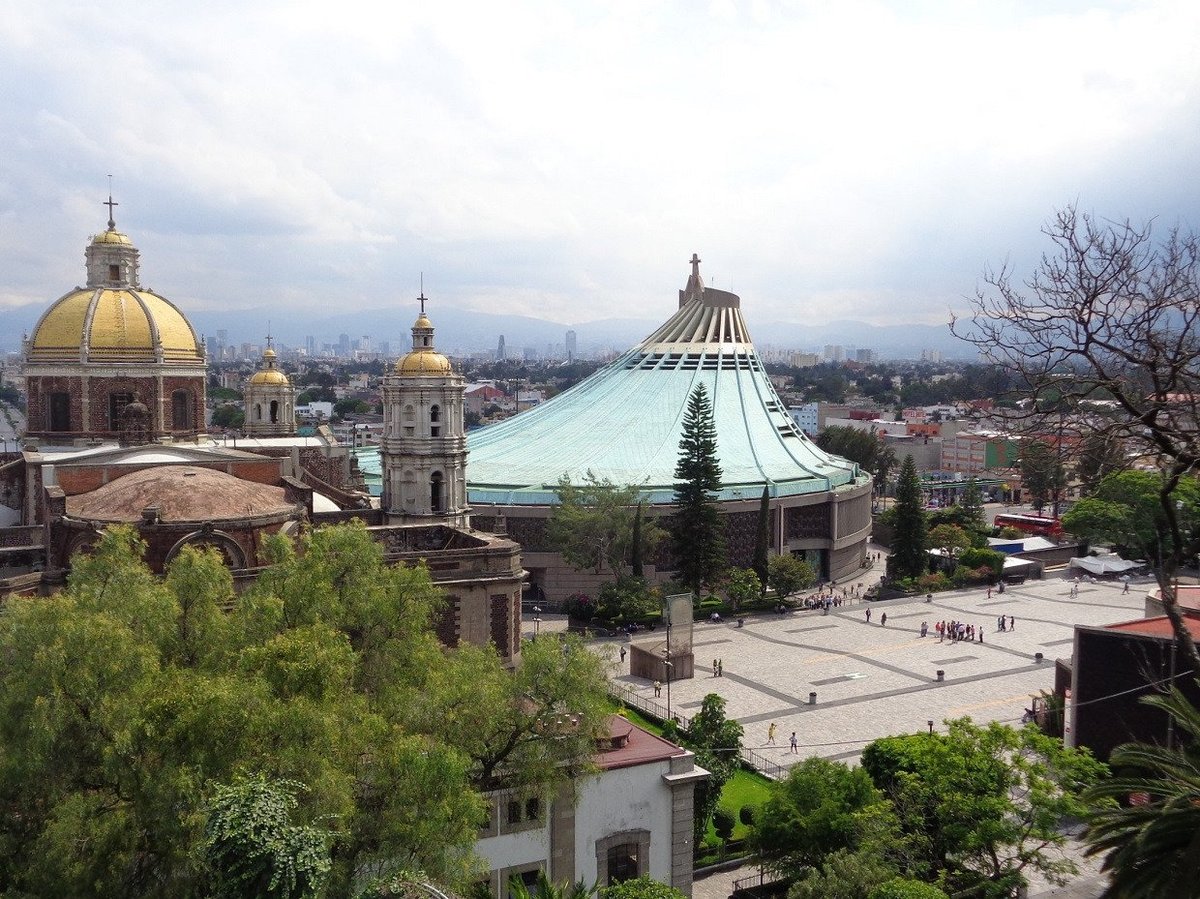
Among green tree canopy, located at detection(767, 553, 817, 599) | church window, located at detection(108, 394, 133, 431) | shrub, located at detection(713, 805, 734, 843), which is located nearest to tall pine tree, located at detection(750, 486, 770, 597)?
green tree canopy, located at detection(767, 553, 817, 599)

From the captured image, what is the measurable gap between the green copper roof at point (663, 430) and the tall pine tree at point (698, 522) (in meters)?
2.69

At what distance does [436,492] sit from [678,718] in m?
9.52

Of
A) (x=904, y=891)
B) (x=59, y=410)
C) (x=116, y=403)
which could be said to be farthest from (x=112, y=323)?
(x=904, y=891)

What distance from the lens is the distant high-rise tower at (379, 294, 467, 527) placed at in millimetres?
27266

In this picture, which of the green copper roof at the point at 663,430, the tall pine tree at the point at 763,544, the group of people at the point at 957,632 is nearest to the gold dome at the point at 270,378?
the green copper roof at the point at 663,430

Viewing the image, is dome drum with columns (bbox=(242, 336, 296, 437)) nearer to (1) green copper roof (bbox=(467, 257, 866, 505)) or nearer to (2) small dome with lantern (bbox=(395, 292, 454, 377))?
(1) green copper roof (bbox=(467, 257, 866, 505))

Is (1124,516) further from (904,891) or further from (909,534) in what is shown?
(904,891)

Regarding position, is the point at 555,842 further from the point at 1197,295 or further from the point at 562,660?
the point at 1197,295

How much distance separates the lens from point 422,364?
27.4m

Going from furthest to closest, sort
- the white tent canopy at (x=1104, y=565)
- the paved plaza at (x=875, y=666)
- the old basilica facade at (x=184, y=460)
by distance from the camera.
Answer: the white tent canopy at (x=1104, y=565), the paved plaza at (x=875, y=666), the old basilica facade at (x=184, y=460)

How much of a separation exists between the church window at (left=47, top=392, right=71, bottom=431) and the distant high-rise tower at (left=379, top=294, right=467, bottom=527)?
8.52 metres

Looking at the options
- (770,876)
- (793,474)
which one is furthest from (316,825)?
(793,474)

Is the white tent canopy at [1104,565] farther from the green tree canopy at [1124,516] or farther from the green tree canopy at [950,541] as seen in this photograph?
the green tree canopy at [950,541]

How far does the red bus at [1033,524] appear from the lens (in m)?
48.4
